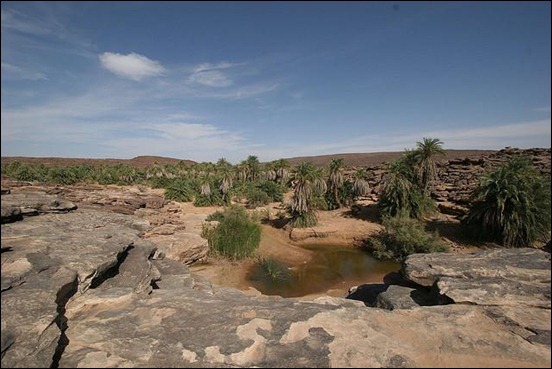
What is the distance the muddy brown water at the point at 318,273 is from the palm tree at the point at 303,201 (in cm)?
359

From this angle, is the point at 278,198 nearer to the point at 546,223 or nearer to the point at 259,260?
the point at 259,260

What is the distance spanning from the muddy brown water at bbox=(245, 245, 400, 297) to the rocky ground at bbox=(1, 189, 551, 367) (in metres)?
7.24

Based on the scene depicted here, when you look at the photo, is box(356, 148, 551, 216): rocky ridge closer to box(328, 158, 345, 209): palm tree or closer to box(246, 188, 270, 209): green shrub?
box(328, 158, 345, 209): palm tree

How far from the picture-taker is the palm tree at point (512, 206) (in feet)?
46.6

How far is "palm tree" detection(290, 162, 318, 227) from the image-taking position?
22.2 meters

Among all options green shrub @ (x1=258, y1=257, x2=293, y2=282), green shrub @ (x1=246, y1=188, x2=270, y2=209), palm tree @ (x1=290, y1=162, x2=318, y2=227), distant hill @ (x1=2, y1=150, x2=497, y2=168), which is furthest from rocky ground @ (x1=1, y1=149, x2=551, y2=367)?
distant hill @ (x1=2, y1=150, x2=497, y2=168)

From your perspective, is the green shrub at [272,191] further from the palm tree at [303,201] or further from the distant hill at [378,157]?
the distant hill at [378,157]

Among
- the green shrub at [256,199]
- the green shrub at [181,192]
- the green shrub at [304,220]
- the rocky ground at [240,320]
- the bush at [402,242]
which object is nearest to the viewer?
the rocky ground at [240,320]

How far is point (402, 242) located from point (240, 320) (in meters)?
A: 14.8

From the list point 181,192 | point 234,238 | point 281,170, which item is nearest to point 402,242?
point 234,238

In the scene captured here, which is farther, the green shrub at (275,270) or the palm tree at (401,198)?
the palm tree at (401,198)

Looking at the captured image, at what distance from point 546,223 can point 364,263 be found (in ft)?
27.3

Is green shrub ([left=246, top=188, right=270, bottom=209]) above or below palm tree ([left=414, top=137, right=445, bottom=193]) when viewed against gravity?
below

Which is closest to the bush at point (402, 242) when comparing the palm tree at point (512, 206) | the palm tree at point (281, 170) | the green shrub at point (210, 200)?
the palm tree at point (512, 206)
